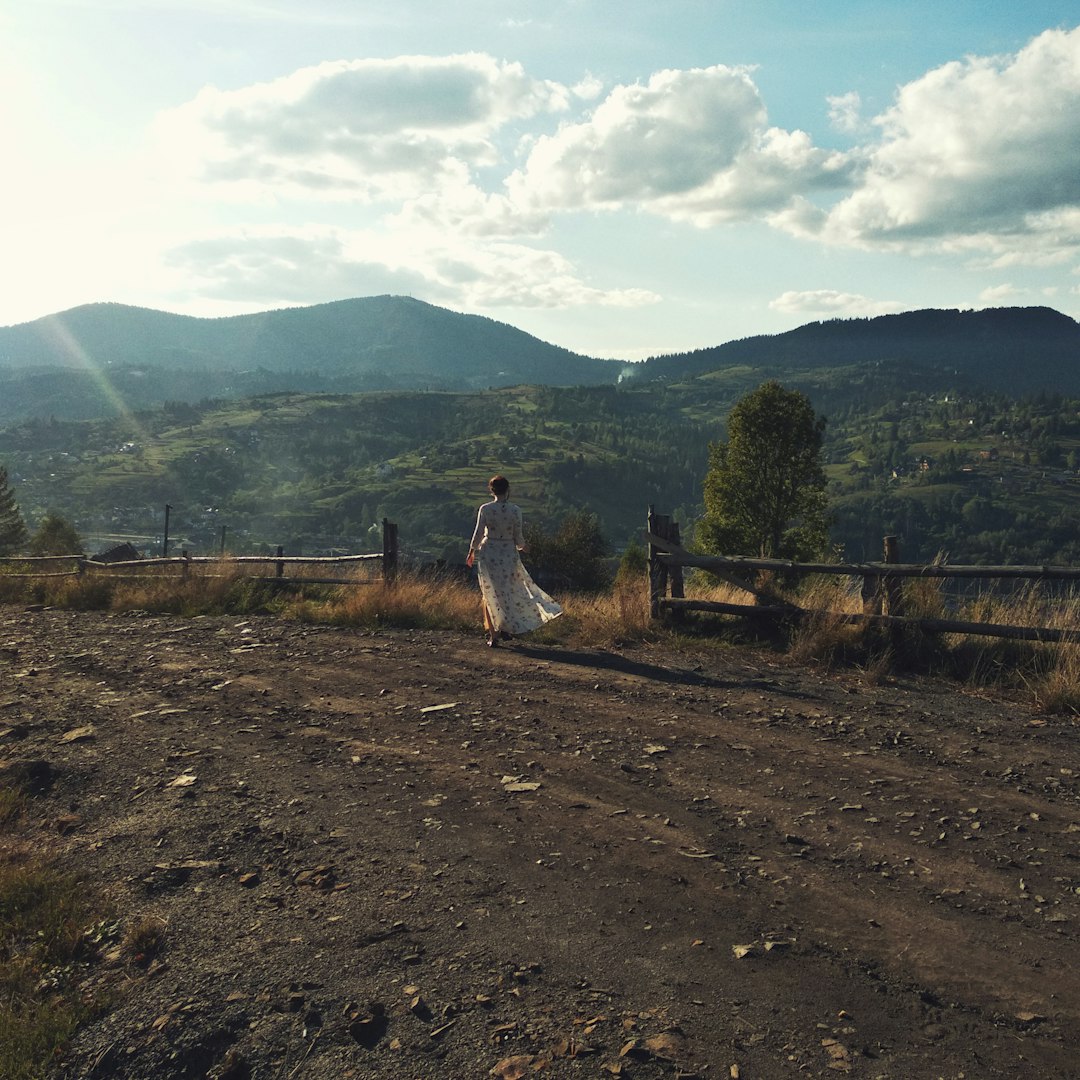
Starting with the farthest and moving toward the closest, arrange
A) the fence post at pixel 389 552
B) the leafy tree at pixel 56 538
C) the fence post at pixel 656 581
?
the leafy tree at pixel 56 538 → the fence post at pixel 389 552 → the fence post at pixel 656 581

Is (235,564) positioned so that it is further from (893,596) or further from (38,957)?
(38,957)

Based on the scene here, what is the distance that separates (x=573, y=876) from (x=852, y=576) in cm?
705

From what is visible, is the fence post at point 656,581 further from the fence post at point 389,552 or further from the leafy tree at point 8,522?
the leafy tree at point 8,522

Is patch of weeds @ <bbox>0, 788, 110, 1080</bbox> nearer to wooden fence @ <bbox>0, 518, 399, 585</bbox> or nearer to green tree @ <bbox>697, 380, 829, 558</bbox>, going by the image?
wooden fence @ <bbox>0, 518, 399, 585</bbox>

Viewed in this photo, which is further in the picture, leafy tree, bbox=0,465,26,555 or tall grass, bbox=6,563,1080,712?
leafy tree, bbox=0,465,26,555

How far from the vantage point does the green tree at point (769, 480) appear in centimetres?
4700

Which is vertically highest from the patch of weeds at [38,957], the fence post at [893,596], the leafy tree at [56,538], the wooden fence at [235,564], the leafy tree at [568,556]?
the fence post at [893,596]

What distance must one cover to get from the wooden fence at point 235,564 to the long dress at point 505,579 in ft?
12.1

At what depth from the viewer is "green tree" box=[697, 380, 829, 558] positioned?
154 ft

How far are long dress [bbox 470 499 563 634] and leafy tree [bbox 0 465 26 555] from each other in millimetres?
86860

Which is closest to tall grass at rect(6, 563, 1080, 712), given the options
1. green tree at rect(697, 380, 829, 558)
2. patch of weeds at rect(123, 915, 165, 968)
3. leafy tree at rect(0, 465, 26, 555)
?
patch of weeds at rect(123, 915, 165, 968)

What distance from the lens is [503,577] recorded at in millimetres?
11961

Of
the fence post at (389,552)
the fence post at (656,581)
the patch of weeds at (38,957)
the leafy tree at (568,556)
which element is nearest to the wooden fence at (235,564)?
the fence post at (389,552)

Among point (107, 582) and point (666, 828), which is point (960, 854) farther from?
point (107, 582)
